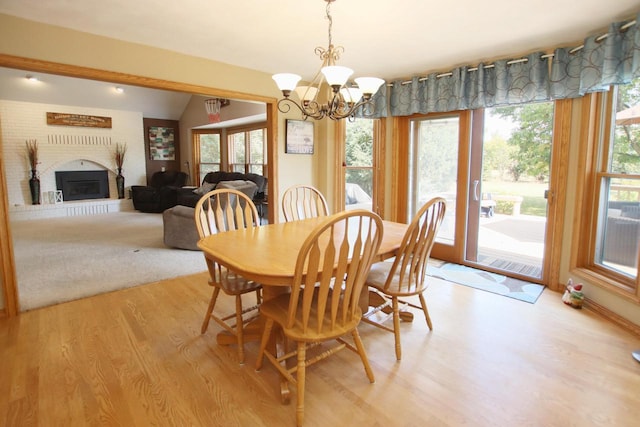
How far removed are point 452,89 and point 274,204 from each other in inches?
94.8

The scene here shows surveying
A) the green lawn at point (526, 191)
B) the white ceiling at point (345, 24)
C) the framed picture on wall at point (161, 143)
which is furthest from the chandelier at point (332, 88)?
the framed picture on wall at point (161, 143)

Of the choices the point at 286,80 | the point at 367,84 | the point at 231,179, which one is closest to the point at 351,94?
the point at 367,84

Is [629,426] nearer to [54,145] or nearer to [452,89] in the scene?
[452,89]

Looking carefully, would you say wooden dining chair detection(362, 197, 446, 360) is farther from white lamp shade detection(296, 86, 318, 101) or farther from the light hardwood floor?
white lamp shade detection(296, 86, 318, 101)

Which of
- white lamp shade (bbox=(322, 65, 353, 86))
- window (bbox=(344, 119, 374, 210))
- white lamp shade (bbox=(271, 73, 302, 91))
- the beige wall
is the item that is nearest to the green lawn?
window (bbox=(344, 119, 374, 210))

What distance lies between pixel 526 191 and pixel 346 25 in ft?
8.24

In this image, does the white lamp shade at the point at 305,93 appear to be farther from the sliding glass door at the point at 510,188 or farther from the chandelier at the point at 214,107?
the chandelier at the point at 214,107

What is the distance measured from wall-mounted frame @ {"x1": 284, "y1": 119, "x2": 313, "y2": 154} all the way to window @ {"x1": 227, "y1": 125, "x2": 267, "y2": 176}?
3137 mm

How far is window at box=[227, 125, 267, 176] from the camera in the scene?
7.66 m

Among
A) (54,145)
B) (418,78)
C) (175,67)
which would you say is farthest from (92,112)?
(418,78)

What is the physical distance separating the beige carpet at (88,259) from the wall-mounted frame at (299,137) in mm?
1804

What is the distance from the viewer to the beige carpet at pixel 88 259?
10.8 feet

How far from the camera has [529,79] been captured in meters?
3.14

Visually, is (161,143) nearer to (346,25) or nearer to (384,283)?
(346,25)
